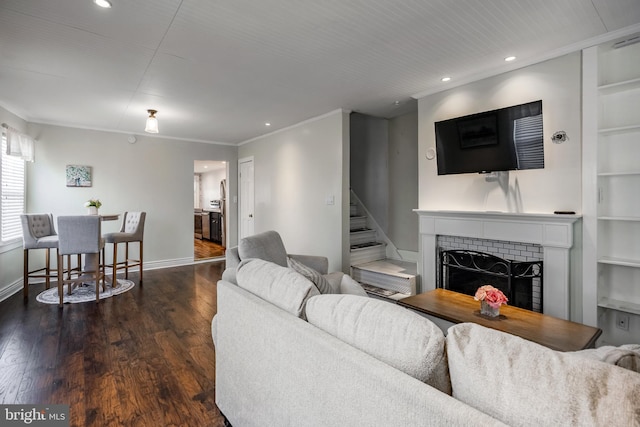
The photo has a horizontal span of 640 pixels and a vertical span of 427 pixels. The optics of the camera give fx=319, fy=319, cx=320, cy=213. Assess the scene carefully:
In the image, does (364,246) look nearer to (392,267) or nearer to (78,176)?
(392,267)

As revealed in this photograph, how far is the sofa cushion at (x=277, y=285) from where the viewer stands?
1.34 metres

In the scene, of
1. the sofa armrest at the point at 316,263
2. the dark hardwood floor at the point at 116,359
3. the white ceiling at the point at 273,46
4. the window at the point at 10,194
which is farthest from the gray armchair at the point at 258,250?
the window at the point at 10,194

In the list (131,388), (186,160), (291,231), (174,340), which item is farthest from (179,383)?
(186,160)

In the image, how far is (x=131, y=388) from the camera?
2078mm

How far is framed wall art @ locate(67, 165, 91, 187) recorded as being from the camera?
4.94 meters

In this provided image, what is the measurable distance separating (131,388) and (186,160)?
15.4 feet

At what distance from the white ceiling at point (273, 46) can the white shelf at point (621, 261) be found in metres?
1.62

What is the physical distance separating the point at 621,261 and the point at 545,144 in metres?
1.03

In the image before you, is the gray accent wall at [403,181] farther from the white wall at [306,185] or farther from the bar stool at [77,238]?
the bar stool at [77,238]

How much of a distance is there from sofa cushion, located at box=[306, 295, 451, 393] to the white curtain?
4.74 metres

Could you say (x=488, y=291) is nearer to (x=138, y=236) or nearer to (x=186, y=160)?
(x=138, y=236)

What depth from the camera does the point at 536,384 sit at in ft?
2.25

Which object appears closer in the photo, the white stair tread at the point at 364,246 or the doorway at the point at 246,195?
the white stair tread at the point at 364,246

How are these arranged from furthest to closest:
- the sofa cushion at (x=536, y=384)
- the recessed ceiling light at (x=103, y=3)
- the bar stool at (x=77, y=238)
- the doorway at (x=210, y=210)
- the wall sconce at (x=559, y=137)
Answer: the doorway at (x=210, y=210), the bar stool at (x=77, y=238), the wall sconce at (x=559, y=137), the recessed ceiling light at (x=103, y=3), the sofa cushion at (x=536, y=384)
